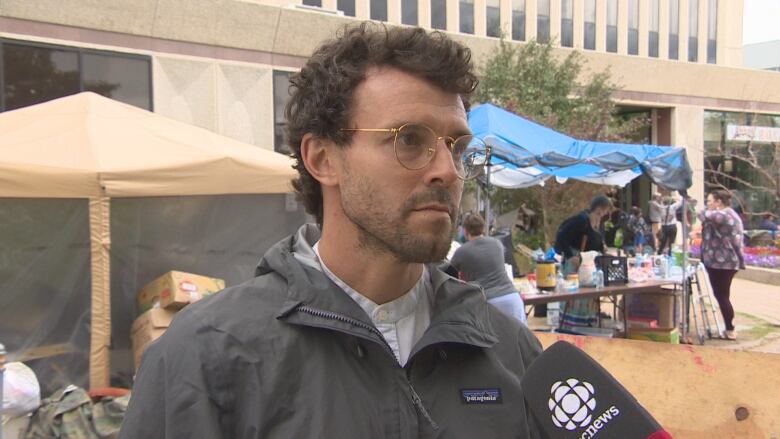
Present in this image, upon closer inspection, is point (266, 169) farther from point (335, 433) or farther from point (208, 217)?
point (335, 433)

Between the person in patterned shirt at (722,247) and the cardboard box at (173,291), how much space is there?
6.54 meters

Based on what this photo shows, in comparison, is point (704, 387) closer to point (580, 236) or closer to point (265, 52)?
point (580, 236)

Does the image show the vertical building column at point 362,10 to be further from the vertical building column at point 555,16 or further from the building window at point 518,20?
the vertical building column at point 555,16

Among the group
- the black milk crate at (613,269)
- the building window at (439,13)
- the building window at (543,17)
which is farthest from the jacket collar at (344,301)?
the building window at (543,17)

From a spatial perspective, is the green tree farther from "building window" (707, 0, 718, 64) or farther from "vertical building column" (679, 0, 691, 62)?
"building window" (707, 0, 718, 64)

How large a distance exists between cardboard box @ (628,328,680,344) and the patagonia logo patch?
7131 mm

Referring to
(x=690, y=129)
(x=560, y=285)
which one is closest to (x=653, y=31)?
(x=690, y=129)

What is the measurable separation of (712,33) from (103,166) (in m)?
40.4

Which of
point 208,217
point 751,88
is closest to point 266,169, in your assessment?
point 208,217

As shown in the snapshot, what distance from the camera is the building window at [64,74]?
16.6 m

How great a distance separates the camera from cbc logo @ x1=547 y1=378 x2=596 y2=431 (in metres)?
1.28

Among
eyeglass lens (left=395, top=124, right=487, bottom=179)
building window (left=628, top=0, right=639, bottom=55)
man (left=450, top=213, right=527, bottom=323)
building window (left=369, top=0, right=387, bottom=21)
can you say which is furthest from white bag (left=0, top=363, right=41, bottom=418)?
building window (left=628, top=0, right=639, bottom=55)

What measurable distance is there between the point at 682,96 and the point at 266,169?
1207 inches

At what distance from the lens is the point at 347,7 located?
1039 inches
